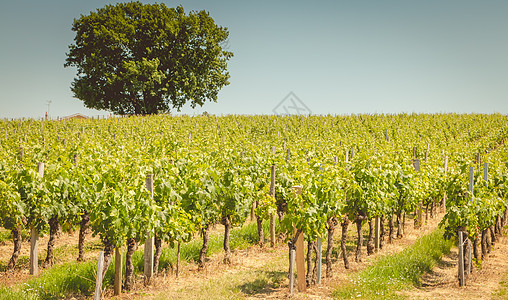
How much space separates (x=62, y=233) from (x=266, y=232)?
5.40m

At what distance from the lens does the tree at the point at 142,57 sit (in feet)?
100

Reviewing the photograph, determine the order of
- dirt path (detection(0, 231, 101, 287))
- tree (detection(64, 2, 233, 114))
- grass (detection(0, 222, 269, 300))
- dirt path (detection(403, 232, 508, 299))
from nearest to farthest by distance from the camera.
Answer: grass (detection(0, 222, 269, 300))
dirt path (detection(403, 232, 508, 299))
dirt path (detection(0, 231, 101, 287))
tree (detection(64, 2, 233, 114))

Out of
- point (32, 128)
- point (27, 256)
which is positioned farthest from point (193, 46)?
point (27, 256)

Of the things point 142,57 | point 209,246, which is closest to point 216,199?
point 209,246

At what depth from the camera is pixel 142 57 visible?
32.0 m

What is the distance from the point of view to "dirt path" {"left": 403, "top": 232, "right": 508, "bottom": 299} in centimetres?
692

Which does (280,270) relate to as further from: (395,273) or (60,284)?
(60,284)

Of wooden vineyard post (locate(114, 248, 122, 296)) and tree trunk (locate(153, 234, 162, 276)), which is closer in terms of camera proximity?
wooden vineyard post (locate(114, 248, 122, 296))

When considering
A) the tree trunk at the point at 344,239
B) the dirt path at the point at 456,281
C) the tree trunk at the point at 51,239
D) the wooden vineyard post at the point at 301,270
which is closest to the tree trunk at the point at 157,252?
the tree trunk at the point at 51,239

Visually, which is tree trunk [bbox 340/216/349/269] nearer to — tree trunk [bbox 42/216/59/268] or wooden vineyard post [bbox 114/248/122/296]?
wooden vineyard post [bbox 114/248/122/296]

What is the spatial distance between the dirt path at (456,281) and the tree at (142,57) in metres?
26.2

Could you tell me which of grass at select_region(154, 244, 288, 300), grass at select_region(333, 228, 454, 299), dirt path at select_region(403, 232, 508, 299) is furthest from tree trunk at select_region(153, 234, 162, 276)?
dirt path at select_region(403, 232, 508, 299)

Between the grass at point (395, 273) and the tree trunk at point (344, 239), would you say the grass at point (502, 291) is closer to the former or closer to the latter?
the grass at point (395, 273)

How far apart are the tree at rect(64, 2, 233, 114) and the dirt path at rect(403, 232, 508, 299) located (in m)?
26.2
